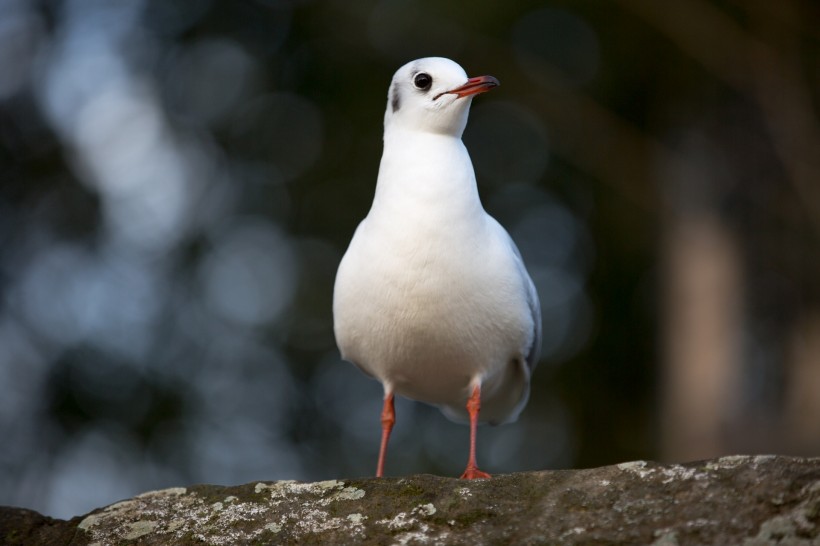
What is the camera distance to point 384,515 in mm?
3309

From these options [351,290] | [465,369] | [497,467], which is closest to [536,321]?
[465,369]

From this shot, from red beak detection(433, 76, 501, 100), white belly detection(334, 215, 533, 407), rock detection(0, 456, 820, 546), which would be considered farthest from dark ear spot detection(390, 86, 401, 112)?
rock detection(0, 456, 820, 546)

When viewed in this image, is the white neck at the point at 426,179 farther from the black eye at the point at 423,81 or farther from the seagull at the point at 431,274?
the black eye at the point at 423,81

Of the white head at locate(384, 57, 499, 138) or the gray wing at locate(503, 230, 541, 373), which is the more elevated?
the white head at locate(384, 57, 499, 138)

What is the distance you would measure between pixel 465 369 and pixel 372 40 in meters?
7.07

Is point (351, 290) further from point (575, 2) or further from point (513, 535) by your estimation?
point (575, 2)

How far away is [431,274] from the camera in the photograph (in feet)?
15.4

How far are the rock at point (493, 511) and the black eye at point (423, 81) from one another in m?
2.30

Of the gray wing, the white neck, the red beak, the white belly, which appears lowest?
the white belly

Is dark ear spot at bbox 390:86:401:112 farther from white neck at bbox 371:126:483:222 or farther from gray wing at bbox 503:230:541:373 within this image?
gray wing at bbox 503:230:541:373

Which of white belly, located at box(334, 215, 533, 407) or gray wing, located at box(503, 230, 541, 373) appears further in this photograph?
gray wing, located at box(503, 230, 541, 373)

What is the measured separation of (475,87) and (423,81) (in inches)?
11.3

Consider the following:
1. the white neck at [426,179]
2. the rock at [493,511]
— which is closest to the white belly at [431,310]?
the white neck at [426,179]

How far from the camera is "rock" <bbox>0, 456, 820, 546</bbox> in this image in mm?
2936
